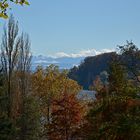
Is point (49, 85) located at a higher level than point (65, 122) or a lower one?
higher

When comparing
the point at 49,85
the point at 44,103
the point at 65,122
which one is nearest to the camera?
the point at 65,122

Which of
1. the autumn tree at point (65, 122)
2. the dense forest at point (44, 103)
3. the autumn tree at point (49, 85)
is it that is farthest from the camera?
the autumn tree at point (49, 85)

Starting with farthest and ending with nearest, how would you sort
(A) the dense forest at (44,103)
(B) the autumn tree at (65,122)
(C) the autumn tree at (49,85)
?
(C) the autumn tree at (49,85), (B) the autumn tree at (65,122), (A) the dense forest at (44,103)

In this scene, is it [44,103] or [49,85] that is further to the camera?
[49,85]

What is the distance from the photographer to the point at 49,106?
187 feet

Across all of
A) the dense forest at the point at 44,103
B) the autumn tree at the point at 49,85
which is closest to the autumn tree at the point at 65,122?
the dense forest at the point at 44,103

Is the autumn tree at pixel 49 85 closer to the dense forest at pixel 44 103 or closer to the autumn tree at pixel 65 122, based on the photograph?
the dense forest at pixel 44 103

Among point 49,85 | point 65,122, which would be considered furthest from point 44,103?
point 65,122

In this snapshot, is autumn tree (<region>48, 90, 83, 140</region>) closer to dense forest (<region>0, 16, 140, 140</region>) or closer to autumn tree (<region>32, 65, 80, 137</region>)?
dense forest (<region>0, 16, 140, 140</region>)

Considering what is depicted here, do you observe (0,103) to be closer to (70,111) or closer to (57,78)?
(70,111)

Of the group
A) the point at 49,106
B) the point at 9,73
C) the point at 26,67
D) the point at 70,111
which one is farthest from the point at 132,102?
the point at 49,106

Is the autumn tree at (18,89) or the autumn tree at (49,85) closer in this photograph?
the autumn tree at (18,89)

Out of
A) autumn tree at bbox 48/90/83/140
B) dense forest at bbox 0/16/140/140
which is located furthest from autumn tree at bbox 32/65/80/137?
autumn tree at bbox 48/90/83/140

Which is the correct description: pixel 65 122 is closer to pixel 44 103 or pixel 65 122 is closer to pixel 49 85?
pixel 44 103
